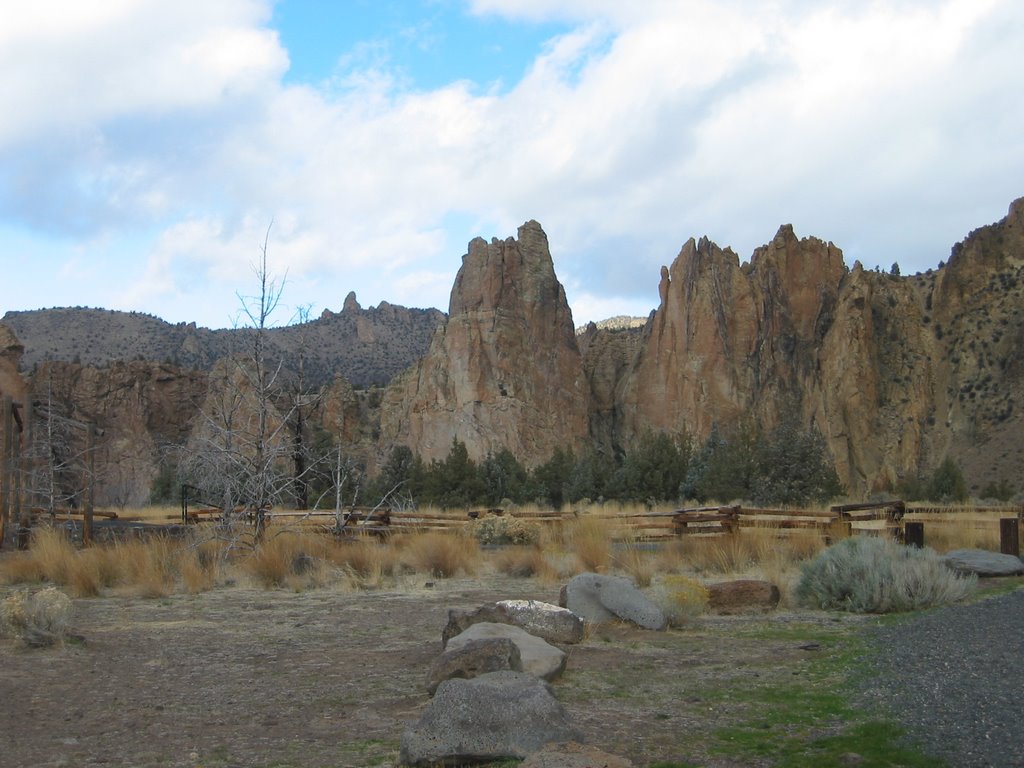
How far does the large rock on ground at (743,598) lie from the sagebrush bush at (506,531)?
10.1m

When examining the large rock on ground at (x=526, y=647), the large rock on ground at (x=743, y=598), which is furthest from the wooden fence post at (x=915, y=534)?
the large rock on ground at (x=526, y=647)

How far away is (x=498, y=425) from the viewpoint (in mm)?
79125

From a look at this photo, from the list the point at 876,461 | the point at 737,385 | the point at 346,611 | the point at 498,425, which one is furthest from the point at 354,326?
the point at 346,611

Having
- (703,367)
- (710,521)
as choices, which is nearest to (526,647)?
(710,521)

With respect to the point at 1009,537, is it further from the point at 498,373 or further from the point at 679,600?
the point at 498,373

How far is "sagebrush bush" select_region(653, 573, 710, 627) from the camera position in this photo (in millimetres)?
10133

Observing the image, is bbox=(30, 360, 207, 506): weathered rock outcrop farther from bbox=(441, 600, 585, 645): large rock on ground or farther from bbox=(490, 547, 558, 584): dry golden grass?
bbox=(441, 600, 585, 645): large rock on ground

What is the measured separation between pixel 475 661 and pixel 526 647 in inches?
38.0

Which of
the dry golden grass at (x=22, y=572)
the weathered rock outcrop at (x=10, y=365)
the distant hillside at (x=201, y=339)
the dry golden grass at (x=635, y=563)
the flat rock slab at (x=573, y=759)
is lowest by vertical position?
the dry golden grass at (x=635, y=563)

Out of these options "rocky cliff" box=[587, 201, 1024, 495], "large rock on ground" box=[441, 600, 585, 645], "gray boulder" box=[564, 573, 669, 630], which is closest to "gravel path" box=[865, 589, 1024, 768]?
"gray boulder" box=[564, 573, 669, 630]

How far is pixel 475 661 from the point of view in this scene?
6750mm

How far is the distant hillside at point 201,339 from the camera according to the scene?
308 ft

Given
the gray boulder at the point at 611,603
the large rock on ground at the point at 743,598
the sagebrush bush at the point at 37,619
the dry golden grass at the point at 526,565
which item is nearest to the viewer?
the sagebrush bush at the point at 37,619

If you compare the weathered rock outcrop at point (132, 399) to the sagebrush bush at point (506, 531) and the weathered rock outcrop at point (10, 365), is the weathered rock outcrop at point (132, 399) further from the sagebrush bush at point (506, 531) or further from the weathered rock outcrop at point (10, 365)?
the sagebrush bush at point (506, 531)
